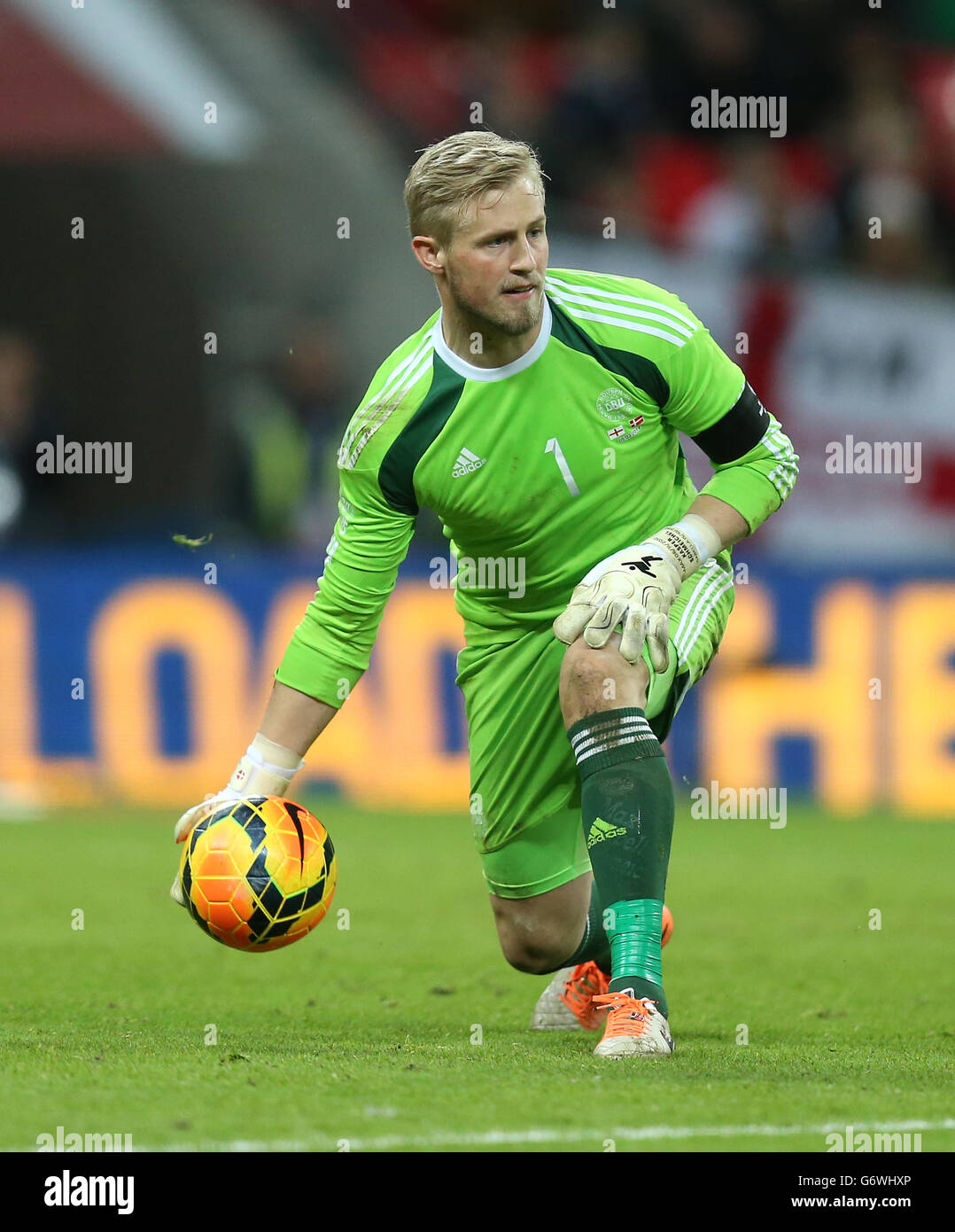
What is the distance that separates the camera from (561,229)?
1512 centimetres

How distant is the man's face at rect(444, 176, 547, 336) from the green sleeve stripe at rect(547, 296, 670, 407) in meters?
0.23

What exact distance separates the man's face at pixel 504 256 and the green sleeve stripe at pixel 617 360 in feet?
0.75

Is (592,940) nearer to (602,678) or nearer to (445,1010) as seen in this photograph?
(445,1010)

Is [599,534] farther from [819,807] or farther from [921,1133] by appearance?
[819,807]

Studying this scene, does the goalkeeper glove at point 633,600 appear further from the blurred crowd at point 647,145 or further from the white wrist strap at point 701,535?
the blurred crowd at point 647,145

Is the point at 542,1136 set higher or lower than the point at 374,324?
lower

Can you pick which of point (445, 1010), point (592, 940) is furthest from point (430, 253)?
point (445, 1010)

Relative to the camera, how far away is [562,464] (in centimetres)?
536

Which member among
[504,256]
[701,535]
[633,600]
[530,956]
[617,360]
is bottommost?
[530,956]

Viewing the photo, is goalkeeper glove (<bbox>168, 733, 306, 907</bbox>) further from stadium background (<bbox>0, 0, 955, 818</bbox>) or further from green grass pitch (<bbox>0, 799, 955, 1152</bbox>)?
stadium background (<bbox>0, 0, 955, 818</bbox>)

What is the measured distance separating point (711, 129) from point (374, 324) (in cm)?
363
